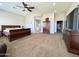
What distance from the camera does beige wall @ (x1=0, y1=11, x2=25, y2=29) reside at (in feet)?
35.7

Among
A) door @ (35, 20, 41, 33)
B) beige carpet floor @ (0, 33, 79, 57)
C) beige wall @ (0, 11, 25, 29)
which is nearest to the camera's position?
beige carpet floor @ (0, 33, 79, 57)

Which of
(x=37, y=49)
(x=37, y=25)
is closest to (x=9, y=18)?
(x=37, y=25)

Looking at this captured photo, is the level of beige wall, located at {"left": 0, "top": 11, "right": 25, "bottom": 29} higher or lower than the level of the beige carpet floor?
higher

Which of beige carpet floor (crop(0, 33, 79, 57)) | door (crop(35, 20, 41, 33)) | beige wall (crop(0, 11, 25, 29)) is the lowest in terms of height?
beige carpet floor (crop(0, 33, 79, 57))

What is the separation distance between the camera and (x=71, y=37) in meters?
4.39

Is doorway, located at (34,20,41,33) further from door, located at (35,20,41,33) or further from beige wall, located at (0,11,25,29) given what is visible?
beige wall, located at (0,11,25,29)

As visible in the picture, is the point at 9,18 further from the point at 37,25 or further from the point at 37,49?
the point at 37,49

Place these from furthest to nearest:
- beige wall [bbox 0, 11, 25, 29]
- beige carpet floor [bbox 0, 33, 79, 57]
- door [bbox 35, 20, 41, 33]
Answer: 1. door [bbox 35, 20, 41, 33]
2. beige wall [bbox 0, 11, 25, 29]
3. beige carpet floor [bbox 0, 33, 79, 57]

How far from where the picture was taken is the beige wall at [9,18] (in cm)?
1090

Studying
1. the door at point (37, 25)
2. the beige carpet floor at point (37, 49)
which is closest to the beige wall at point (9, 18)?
the door at point (37, 25)

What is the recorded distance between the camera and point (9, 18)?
1203 cm

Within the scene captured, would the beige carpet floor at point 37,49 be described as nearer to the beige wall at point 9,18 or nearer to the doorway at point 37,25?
the beige wall at point 9,18

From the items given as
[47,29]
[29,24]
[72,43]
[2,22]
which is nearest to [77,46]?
[72,43]

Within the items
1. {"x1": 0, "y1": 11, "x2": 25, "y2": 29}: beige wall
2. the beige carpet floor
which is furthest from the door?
the beige carpet floor
